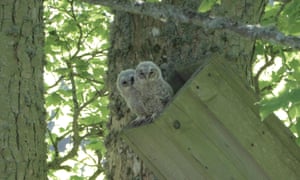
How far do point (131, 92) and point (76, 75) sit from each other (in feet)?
7.01

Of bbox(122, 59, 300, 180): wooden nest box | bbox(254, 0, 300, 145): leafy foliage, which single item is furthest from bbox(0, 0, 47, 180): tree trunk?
bbox(254, 0, 300, 145): leafy foliage

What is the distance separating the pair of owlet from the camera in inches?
147

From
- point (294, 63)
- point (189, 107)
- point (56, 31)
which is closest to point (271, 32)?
point (189, 107)

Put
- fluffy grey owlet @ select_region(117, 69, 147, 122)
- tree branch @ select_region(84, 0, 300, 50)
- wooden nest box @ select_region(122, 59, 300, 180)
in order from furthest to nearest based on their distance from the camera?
fluffy grey owlet @ select_region(117, 69, 147, 122), wooden nest box @ select_region(122, 59, 300, 180), tree branch @ select_region(84, 0, 300, 50)

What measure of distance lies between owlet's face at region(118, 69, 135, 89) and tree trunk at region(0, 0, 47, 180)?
1.90 ft

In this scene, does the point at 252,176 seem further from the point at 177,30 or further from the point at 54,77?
the point at 54,77

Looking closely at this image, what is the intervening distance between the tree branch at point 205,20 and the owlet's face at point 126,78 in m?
0.60

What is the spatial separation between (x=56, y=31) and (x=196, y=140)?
3.90m

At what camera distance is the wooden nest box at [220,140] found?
3.17 m

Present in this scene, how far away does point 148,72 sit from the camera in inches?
149

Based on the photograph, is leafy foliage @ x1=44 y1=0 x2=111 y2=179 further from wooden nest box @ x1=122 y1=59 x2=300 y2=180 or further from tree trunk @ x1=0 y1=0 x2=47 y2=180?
wooden nest box @ x1=122 y1=59 x2=300 y2=180

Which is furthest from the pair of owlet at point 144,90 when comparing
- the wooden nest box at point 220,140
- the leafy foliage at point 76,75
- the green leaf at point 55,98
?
the green leaf at point 55,98

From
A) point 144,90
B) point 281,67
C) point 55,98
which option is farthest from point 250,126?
point 55,98

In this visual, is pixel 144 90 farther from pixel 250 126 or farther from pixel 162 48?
pixel 250 126
